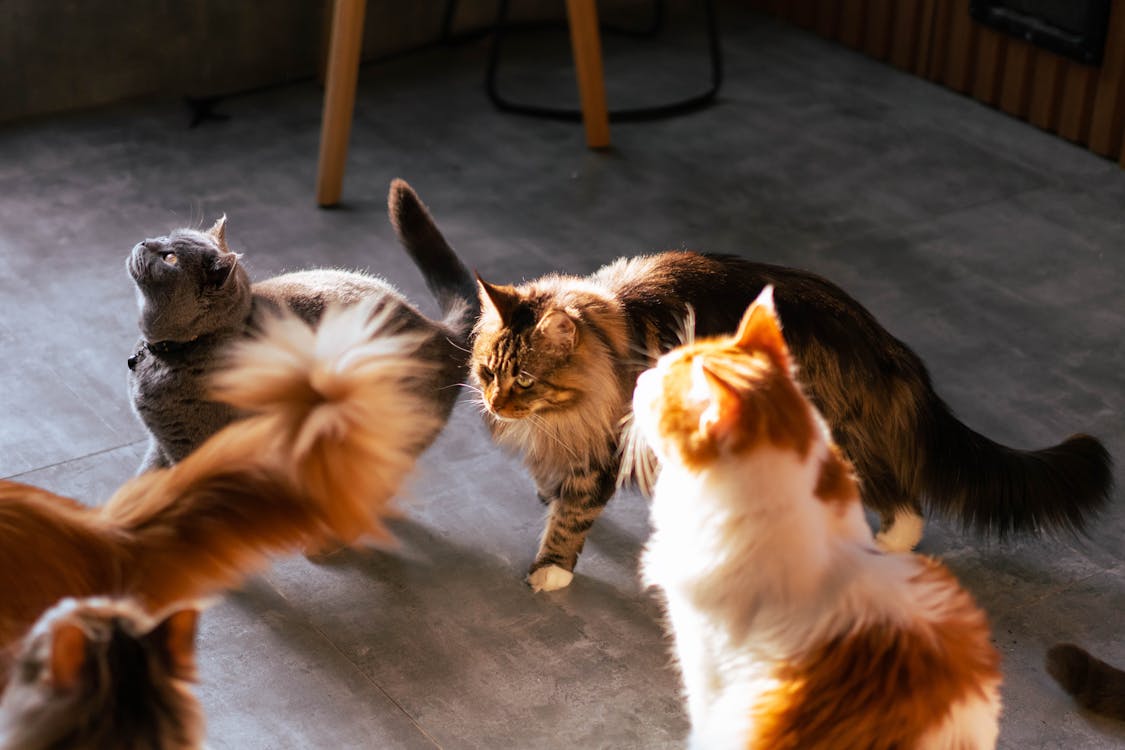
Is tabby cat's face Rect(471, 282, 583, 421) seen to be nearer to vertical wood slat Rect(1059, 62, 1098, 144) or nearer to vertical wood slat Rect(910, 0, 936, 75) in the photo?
vertical wood slat Rect(1059, 62, 1098, 144)

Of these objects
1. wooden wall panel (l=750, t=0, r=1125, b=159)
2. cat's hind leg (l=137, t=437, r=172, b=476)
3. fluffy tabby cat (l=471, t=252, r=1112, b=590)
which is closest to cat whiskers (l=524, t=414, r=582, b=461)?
fluffy tabby cat (l=471, t=252, r=1112, b=590)

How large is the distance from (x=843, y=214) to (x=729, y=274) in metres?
1.56

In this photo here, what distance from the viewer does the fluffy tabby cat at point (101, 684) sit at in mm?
1300

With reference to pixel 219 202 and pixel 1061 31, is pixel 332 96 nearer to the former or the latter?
pixel 219 202

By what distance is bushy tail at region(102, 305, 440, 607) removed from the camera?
1.70m

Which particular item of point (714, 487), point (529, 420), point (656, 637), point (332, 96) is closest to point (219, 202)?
point (332, 96)

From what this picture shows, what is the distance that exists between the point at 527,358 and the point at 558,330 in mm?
75

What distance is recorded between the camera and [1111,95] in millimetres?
4105

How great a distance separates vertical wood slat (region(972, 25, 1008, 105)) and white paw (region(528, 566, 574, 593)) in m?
2.84

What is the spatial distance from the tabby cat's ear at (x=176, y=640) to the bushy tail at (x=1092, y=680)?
1.46m

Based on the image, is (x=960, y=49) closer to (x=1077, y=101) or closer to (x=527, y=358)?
(x=1077, y=101)

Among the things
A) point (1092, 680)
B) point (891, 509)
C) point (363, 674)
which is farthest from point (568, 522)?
point (1092, 680)

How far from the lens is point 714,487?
5.27 ft

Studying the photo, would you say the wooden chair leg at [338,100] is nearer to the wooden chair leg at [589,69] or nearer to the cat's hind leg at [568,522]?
the wooden chair leg at [589,69]
